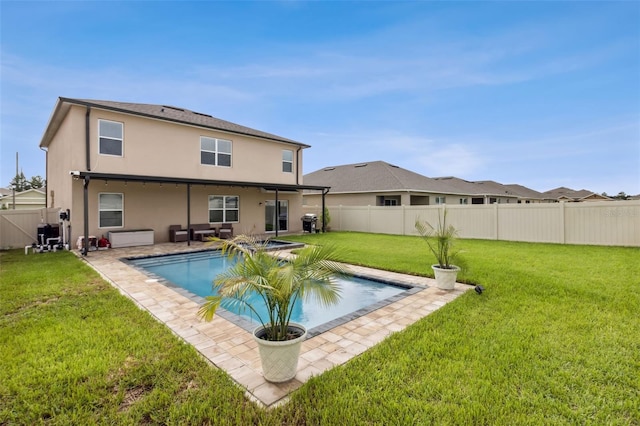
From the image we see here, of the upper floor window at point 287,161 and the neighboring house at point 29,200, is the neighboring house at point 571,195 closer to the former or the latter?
the upper floor window at point 287,161

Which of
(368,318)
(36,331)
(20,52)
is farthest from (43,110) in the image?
(368,318)

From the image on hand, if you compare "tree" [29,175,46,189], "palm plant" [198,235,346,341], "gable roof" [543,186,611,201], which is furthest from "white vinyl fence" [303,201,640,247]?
"tree" [29,175,46,189]

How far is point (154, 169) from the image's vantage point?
1339 centimetres

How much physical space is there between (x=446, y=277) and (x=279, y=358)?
4.35 metres

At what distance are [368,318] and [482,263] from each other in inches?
220

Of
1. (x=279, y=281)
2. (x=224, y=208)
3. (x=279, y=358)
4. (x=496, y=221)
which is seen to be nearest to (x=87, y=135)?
(x=224, y=208)

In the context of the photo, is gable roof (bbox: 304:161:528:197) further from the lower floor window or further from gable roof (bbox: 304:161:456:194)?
the lower floor window

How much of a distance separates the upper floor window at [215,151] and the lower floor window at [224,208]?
5.72ft

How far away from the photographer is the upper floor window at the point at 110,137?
12023mm

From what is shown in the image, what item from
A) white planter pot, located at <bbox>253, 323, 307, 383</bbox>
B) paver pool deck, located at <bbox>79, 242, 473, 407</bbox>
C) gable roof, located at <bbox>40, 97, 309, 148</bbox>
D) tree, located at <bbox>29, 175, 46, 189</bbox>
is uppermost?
tree, located at <bbox>29, 175, 46, 189</bbox>

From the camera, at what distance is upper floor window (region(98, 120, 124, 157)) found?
1202 cm

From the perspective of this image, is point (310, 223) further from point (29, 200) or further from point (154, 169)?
point (29, 200)

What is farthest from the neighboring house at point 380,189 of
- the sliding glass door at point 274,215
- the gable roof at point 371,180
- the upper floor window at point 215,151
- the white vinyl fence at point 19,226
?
the white vinyl fence at point 19,226

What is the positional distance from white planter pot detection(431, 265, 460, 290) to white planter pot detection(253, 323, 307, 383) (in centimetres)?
411
